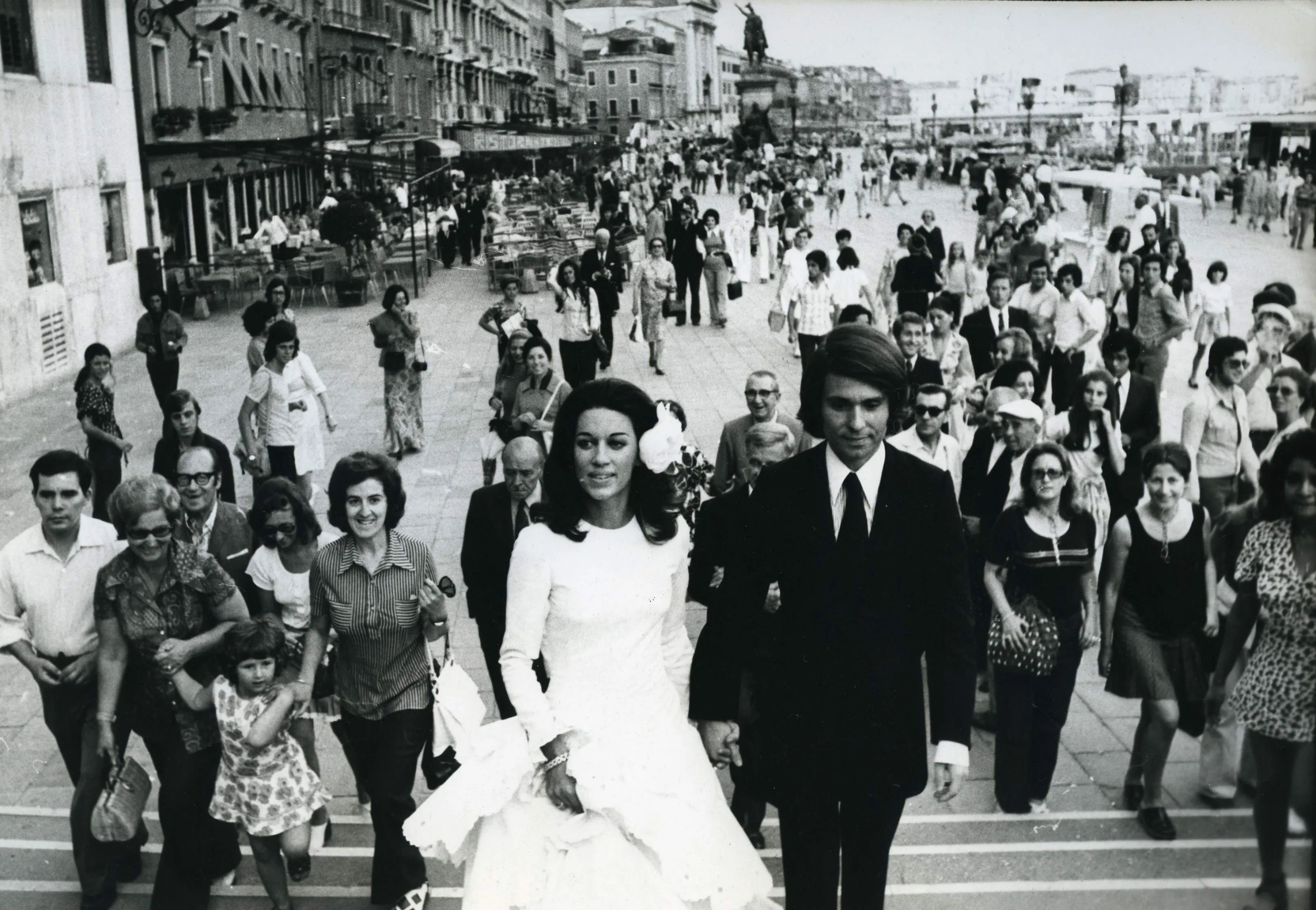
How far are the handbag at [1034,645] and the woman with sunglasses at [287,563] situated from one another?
95.3 inches

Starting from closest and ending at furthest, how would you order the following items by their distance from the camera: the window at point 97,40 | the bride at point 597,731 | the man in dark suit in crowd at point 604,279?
1. the bride at point 597,731
2. the man in dark suit in crowd at point 604,279
3. the window at point 97,40

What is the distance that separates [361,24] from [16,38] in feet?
26.8

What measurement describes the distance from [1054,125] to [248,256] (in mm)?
13759

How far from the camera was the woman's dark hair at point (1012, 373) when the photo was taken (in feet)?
19.9

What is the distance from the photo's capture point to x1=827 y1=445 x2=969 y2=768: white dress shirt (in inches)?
116

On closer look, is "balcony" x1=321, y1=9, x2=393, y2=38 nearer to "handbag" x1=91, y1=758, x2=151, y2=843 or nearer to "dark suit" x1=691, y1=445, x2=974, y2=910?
"handbag" x1=91, y1=758, x2=151, y2=843

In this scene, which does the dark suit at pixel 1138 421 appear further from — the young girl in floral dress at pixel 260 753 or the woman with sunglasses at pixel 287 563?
the young girl in floral dress at pixel 260 753

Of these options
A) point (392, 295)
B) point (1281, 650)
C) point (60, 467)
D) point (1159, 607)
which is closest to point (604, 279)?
point (392, 295)

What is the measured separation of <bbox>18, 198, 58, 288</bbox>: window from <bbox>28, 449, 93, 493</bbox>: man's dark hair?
9.64 meters

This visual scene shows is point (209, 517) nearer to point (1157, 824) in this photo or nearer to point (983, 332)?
point (1157, 824)

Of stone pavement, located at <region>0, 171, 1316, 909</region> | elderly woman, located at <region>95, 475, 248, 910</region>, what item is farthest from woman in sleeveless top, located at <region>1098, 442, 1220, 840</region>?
elderly woman, located at <region>95, 475, 248, 910</region>

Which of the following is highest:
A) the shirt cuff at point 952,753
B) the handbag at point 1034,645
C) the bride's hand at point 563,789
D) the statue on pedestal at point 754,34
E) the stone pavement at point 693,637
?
the statue on pedestal at point 754,34

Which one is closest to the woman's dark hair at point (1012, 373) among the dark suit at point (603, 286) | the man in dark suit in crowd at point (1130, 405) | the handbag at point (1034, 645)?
the man in dark suit in crowd at point (1130, 405)

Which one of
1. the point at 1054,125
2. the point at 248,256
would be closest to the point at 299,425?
the point at 1054,125
